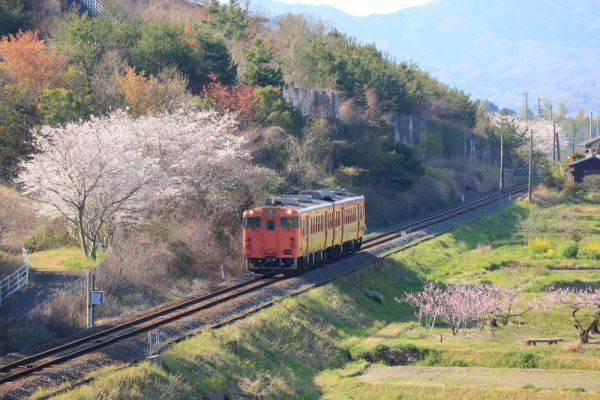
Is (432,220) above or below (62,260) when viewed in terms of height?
below

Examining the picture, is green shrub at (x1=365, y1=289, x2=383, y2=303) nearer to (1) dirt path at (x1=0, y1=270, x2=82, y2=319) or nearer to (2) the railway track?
(2) the railway track

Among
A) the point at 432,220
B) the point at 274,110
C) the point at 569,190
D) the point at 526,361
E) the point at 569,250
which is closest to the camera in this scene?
the point at 526,361

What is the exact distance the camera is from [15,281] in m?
28.9

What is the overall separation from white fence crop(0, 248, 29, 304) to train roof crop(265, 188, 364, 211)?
28.4ft

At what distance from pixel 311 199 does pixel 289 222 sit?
13.3 feet

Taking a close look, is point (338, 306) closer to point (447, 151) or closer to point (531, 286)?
point (531, 286)

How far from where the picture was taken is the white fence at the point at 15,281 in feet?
88.4

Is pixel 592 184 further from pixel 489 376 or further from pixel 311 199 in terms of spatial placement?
pixel 489 376

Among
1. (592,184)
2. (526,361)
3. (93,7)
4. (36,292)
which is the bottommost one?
(526,361)

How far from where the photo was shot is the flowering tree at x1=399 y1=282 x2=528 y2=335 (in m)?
31.2

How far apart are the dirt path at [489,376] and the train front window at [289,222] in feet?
25.9

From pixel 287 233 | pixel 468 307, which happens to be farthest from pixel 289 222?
pixel 468 307

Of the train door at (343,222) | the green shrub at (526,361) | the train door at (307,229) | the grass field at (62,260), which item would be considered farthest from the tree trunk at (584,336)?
the grass field at (62,260)

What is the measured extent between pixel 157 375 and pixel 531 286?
2298 cm
